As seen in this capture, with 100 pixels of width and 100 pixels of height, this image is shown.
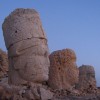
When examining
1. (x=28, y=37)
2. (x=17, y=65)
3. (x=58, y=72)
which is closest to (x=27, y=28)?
(x=28, y=37)

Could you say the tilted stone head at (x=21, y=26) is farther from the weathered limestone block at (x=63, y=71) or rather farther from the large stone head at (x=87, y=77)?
the large stone head at (x=87, y=77)

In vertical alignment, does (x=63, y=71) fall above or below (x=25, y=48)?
below

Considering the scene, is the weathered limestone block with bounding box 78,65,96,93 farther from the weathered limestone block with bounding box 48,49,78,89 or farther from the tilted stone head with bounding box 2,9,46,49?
the tilted stone head with bounding box 2,9,46,49

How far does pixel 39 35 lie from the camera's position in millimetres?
12938

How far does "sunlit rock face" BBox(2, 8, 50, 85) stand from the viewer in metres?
12.5

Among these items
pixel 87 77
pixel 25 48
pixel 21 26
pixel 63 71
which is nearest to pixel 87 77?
pixel 87 77

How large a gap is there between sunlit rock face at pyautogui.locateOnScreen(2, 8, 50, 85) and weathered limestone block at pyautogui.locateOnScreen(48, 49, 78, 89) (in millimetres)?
926

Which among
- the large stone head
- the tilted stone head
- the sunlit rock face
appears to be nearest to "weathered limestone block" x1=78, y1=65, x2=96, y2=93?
the large stone head

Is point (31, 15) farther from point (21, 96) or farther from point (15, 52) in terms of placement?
point (21, 96)

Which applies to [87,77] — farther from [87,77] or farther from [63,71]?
[63,71]

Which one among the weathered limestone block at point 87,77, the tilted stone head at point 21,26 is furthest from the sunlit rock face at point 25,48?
the weathered limestone block at point 87,77

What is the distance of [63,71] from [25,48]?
6.64 ft

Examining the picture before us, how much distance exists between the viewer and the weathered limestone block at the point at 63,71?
1374 cm

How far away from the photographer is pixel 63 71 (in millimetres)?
13773
